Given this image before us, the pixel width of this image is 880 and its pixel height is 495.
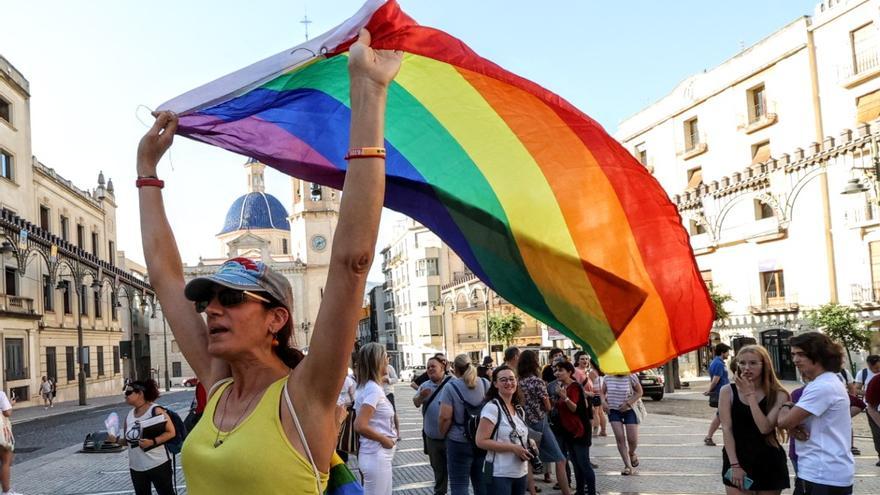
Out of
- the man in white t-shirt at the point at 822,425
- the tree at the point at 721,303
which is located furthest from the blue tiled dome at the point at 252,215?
the man in white t-shirt at the point at 822,425

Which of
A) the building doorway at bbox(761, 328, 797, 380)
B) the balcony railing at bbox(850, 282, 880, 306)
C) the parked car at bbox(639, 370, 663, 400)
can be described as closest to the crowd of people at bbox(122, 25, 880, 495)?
the parked car at bbox(639, 370, 663, 400)

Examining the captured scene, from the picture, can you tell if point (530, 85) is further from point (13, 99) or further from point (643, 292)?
point (13, 99)

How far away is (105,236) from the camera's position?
60.0 m

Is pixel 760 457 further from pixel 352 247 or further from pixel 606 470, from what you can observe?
pixel 606 470

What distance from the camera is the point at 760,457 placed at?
19.2ft

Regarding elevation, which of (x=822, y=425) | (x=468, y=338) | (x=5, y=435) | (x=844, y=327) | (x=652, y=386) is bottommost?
(x=652, y=386)

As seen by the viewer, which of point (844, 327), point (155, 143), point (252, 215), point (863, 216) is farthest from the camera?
point (252, 215)

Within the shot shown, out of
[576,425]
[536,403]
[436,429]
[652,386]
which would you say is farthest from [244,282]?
[652,386]

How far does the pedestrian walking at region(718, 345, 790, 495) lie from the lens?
585 centimetres

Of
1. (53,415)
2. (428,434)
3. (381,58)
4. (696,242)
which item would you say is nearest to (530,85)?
(381,58)

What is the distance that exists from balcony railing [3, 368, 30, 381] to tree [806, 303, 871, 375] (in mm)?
33034

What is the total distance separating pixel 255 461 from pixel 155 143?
1.47 m

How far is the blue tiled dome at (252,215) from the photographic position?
115125mm

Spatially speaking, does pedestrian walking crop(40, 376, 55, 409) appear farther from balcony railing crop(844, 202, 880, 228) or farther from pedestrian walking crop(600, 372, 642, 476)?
balcony railing crop(844, 202, 880, 228)
